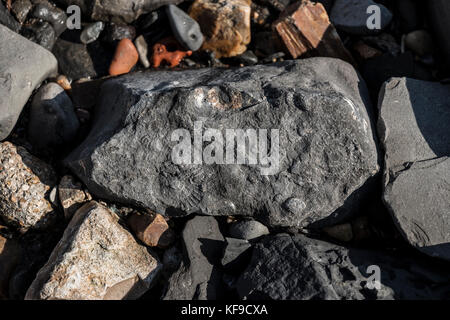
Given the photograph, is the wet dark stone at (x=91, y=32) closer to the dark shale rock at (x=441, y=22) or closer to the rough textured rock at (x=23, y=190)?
the rough textured rock at (x=23, y=190)

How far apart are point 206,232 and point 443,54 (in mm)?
2515

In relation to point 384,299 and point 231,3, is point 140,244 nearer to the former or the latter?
point 384,299

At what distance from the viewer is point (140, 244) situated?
292 cm

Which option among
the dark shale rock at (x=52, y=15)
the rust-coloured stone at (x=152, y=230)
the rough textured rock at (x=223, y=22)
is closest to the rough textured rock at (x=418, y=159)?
the rough textured rock at (x=223, y=22)

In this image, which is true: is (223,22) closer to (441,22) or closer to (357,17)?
(357,17)

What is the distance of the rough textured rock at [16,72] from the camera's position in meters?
3.10

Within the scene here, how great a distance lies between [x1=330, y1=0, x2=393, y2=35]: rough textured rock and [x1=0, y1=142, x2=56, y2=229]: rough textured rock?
2703 mm

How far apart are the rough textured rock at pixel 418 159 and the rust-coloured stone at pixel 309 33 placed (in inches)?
25.2

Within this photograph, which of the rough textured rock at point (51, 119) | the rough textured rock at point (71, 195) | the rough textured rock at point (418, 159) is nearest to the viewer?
the rough textured rock at point (418, 159)

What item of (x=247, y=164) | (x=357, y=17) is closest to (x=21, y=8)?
(x=247, y=164)

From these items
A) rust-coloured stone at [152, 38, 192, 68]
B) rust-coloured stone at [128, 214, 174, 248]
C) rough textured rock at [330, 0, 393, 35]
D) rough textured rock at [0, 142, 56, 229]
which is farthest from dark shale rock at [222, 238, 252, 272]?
rough textured rock at [330, 0, 393, 35]

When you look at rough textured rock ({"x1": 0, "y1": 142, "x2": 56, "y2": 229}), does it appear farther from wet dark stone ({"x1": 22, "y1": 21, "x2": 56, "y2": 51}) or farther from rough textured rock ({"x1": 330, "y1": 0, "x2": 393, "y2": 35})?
rough textured rock ({"x1": 330, "y1": 0, "x2": 393, "y2": 35})

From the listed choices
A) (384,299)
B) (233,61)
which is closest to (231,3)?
(233,61)

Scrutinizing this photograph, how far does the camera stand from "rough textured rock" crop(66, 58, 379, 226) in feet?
9.21
